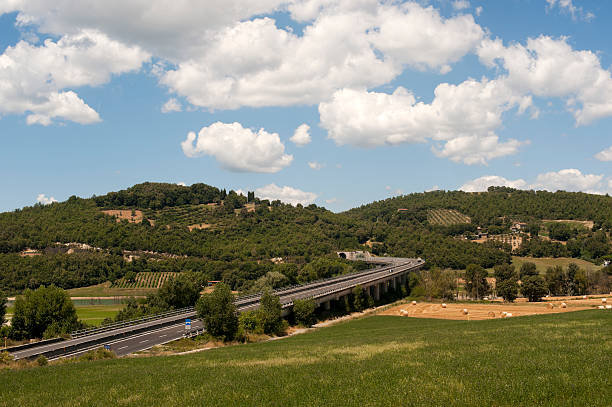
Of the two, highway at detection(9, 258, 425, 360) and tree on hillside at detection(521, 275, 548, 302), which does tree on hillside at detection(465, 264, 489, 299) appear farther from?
highway at detection(9, 258, 425, 360)

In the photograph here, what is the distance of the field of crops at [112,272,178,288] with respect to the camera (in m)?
164

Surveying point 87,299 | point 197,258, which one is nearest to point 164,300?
point 87,299

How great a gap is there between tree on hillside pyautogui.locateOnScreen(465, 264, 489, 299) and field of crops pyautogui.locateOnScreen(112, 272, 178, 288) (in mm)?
103753

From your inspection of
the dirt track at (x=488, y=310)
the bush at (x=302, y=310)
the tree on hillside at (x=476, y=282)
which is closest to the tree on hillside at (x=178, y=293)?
the bush at (x=302, y=310)

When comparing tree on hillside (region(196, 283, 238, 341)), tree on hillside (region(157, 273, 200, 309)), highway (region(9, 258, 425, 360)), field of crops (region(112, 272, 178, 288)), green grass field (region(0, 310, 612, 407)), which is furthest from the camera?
field of crops (region(112, 272, 178, 288))

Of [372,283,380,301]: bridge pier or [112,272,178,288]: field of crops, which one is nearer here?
[372,283,380,301]: bridge pier

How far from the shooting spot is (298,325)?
69.9 metres

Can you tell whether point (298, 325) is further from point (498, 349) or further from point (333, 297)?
point (498, 349)

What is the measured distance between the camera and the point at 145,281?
550 feet

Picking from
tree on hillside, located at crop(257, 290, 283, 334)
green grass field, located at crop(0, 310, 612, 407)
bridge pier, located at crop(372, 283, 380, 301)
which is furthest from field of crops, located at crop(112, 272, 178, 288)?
green grass field, located at crop(0, 310, 612, 407)

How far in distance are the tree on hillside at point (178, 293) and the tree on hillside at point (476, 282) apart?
71188mm

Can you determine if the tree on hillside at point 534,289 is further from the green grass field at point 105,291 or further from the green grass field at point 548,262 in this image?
the green grass field at point 105,291

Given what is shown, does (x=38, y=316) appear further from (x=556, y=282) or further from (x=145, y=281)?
(x=556, y=282)

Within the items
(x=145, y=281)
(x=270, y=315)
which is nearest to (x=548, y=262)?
(x=145, y=281)
